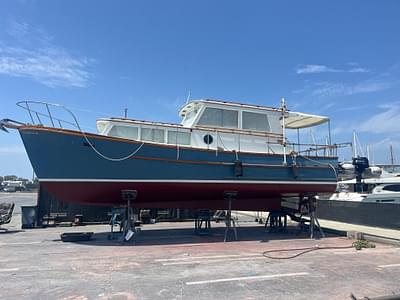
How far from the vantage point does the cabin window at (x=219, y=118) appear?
37.5 ft

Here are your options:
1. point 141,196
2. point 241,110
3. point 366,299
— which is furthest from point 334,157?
point 366,299

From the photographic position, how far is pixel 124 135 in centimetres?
1077

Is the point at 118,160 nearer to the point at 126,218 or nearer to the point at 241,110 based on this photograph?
the point at 126,218

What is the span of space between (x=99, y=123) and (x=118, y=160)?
2.00 meters

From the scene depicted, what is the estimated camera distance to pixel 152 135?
11.0 m

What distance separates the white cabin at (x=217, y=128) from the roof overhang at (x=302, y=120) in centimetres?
7

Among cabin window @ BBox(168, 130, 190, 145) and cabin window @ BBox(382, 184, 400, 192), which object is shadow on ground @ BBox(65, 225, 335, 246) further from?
Result: cabin window @ BBox(382, 184, 400, 192)

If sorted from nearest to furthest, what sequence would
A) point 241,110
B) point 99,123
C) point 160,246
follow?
point 160,246 < point 99,123 < point 241,110

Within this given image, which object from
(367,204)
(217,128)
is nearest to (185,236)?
(217,128)

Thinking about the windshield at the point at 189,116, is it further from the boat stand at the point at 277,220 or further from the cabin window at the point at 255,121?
the boat stand at the point at 277,220

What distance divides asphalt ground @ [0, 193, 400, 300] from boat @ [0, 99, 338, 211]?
1579 millimetres

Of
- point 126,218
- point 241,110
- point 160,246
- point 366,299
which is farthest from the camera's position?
point 241,110

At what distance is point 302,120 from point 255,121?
→ 2449 mm

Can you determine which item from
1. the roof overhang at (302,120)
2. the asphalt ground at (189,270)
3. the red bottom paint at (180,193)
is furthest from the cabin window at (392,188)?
the asphalt ground at (189,270)
